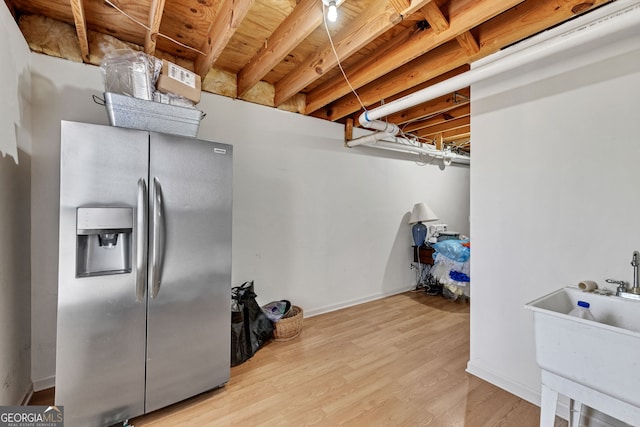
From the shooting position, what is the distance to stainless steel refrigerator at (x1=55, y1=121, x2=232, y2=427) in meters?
1.58

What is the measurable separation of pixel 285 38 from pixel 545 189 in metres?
2.17

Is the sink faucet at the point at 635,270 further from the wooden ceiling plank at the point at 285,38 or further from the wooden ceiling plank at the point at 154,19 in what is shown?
the wooden ceiling plank at the point at 154,19

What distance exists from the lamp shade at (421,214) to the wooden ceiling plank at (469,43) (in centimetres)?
268

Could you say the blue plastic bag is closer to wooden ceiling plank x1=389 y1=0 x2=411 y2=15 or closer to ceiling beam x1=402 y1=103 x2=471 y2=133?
ceiling beam x1=402 y1=103 x2=471 y2=133

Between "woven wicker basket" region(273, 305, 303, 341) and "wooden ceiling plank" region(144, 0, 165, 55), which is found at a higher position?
"wooden ceiling plank" region(144, 0, 165, 55)

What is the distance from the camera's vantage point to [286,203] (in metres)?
3.33

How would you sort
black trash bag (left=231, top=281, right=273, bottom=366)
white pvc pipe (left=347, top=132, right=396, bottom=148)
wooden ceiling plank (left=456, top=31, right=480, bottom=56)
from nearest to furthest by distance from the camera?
wooden ceiling plank (left=456, top=31, right=480, bottom=56) < black trash bag (left=231, top=281, right=273, bottom=366) < white pvc pipe (left=347, top=132, right=396, bottom=148)

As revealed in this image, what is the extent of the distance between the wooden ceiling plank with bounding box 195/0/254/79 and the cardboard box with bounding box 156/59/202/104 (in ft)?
1.02

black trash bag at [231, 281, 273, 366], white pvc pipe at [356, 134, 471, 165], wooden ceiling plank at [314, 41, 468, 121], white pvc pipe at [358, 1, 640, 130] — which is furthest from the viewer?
white pvc pipe at [356, 134, 471, 165]

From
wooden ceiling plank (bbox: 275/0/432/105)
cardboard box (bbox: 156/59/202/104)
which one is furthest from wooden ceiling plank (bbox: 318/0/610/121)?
cardboard box (bbox: 156/59/202/104)

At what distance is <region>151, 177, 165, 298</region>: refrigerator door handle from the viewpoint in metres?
1.76

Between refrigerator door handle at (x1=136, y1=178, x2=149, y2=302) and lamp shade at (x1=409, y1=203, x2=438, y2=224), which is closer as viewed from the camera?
refrigerator door handle at (x1=136, y1=178, x2=149, y2=302)

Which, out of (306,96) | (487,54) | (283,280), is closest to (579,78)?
(487,54)

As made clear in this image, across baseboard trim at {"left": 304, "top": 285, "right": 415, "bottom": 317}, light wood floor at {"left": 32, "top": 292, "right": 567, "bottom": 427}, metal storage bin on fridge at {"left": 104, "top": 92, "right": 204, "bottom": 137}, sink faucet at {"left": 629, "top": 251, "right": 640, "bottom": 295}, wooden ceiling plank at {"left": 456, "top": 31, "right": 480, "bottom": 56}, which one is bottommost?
light wood floor at {"left": 32, "top": 292, "right": 567, "bottom": 427}
